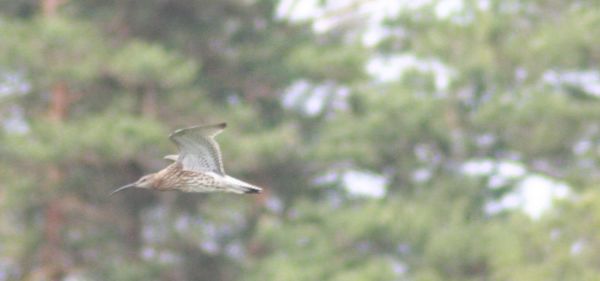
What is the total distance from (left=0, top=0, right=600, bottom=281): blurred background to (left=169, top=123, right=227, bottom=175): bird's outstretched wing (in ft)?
23.0

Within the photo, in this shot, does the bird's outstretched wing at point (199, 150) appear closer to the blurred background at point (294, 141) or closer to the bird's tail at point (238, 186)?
the bird's tail at point (238, 186)

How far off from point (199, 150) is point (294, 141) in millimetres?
8842

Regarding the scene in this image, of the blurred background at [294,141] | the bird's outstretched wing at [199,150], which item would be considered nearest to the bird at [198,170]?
the bird's outstretched wing at [199,150]

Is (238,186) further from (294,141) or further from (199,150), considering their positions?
(294,141)

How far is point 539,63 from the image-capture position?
65.9 ft

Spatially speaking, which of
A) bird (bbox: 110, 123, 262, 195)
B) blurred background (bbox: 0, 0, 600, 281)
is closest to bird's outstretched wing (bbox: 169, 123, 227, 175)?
bird (bbox: 110, 123, 262, 195)

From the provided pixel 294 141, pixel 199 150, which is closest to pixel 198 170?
pixel 199 150

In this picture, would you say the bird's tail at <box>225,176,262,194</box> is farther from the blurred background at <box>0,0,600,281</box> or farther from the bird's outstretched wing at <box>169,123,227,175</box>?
the blurred background at <box>0,0,600,281</box>

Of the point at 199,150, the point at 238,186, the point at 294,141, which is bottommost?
the point at 238,186

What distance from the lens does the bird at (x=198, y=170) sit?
334 inches

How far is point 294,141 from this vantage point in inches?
693

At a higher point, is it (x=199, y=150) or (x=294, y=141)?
(x=294, y=141)

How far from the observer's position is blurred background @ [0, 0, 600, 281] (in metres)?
16.5

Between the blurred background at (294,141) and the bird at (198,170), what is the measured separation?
6.62m
